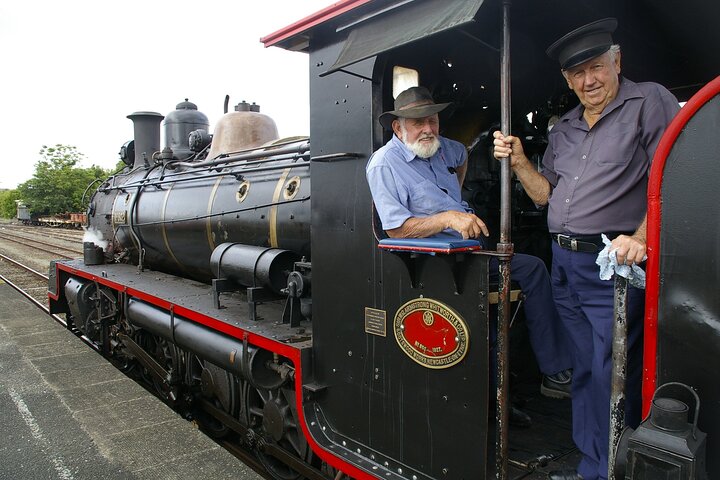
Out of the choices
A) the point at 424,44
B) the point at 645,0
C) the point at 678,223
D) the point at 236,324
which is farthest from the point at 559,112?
the point at 236,324

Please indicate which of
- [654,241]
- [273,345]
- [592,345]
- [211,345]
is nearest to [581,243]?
[592,345]

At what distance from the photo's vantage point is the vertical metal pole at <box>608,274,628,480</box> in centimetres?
172

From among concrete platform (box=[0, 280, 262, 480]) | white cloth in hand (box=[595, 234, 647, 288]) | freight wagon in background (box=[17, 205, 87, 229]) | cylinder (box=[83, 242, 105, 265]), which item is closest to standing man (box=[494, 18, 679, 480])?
white cloth in hand (box=[595, 234, 647, 288])

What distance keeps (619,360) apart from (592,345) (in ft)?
1.67

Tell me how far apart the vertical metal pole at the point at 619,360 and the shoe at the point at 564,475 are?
18.3 inches

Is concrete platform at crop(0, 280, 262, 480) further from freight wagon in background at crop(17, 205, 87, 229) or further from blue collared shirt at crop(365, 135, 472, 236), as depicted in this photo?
freight wagon in background at crop(17, 205, 87, 229)

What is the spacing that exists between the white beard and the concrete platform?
1.97 meters

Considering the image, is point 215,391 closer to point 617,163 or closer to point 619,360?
point 619,360

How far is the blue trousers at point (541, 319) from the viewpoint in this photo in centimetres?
256

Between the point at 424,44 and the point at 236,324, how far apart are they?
7.19 feet

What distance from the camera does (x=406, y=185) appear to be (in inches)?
93.9

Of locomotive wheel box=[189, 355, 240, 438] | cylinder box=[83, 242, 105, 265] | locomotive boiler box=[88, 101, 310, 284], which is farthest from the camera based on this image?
cylinder box=[83, 242, 105, 265]

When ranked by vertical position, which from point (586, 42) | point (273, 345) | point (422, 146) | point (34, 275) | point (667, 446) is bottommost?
point (34, 275)

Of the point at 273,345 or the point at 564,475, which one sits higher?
the point at 273,345
